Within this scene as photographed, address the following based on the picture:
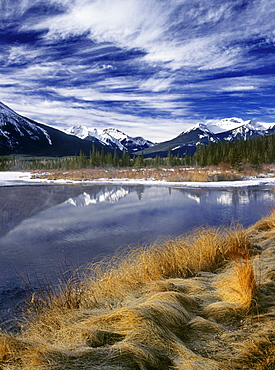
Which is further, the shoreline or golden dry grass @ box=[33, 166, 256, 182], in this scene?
golden dry grass @ box=[33, 166, 256, 182]

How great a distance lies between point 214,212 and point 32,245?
28.7 ft

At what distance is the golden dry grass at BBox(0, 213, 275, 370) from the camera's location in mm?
2621

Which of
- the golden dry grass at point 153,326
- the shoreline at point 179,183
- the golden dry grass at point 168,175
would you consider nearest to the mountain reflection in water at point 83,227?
the golden dry grass at point 153,326

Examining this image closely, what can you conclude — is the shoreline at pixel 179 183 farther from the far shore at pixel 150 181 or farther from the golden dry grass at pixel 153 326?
the golden dry grass at pixel 153 326

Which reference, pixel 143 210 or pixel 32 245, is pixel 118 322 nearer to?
pixel 32 245

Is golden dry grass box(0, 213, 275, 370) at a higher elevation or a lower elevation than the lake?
higher

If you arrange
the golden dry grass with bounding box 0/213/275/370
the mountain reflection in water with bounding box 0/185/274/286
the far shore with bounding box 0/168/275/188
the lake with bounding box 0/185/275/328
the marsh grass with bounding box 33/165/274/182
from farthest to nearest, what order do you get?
the marsh grass with bounding box 33/165/274/182
the far shore with bounding box 0/168/275/188
the mountain reflection in water with bounding box 0/185/274/286
the lake with bounding box 0/185/275/328
the golden dry grass with bounding box 0/213/275/370

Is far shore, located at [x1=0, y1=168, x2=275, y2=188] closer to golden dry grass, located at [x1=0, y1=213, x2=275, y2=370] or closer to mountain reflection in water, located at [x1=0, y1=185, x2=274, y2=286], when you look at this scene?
mountain reflection in water, located at [x1=0, y1=185, x2=274, y2=286]

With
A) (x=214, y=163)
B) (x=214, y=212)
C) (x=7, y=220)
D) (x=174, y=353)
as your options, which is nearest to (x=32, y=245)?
(x=7, y=220)

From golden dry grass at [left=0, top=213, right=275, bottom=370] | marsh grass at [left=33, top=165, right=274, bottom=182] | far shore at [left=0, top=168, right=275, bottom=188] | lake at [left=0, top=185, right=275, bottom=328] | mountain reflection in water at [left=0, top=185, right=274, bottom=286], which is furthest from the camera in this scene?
marsh grass at [left=33, top=165, right=274, bottom=182]

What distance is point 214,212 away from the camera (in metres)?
13.7

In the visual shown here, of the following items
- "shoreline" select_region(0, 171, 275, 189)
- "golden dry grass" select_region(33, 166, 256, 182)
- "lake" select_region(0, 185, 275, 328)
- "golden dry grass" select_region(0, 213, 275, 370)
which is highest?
"golden dry grass" select_region(33, 166, 256, 182)

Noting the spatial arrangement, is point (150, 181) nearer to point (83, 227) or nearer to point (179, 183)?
point (179, 183)

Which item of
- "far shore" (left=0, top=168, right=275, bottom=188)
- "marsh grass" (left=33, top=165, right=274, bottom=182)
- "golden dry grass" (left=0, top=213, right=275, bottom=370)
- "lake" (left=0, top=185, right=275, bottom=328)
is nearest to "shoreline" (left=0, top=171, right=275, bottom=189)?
"far shore" (left=0, top=168, right=275, bottom=188)
